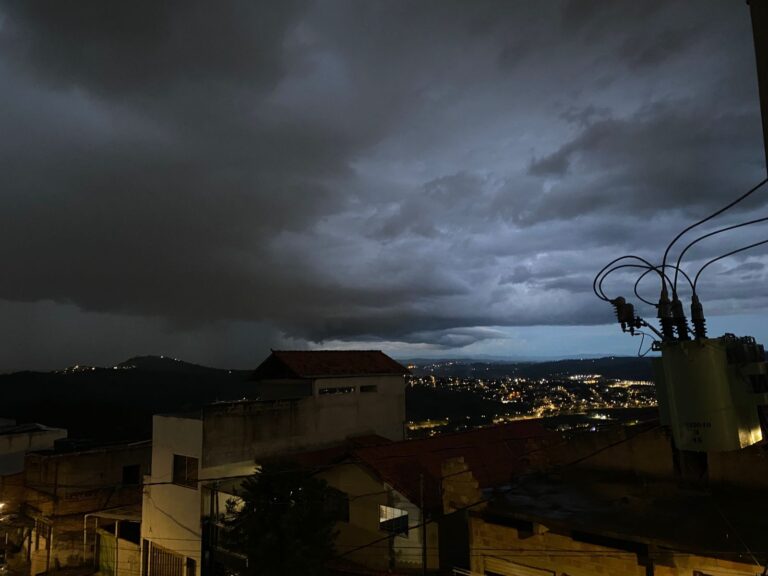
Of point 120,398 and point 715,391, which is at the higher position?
point 715,391

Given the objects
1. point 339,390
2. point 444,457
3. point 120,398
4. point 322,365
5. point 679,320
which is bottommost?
point 120,398

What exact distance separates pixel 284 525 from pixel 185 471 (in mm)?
10827

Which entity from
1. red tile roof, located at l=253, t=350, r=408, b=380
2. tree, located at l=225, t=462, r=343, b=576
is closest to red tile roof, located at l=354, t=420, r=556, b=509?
Result: tree, located at l=225, t=462, r=343, b=576

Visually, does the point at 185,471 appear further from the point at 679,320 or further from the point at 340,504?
the point at 679,320

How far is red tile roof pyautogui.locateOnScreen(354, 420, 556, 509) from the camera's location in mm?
22031

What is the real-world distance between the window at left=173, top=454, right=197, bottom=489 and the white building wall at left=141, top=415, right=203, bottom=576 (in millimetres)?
204

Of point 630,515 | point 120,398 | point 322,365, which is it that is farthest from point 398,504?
point 120,398

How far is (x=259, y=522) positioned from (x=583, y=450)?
1240 centimetres

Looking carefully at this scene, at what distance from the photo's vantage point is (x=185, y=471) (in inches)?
1059

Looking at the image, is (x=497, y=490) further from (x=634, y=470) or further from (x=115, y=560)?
(x=115, y=560)

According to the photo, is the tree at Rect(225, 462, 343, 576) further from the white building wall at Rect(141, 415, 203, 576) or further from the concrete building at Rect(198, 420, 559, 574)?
the white building wall at Rect(141, 415, 203, 576)

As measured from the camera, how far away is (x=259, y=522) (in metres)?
19.4

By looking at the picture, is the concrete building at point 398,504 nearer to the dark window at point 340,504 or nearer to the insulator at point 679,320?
the dark window at point 340,504

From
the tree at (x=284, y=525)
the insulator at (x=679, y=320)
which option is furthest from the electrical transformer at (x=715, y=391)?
the tree at (x=284, y=525)
